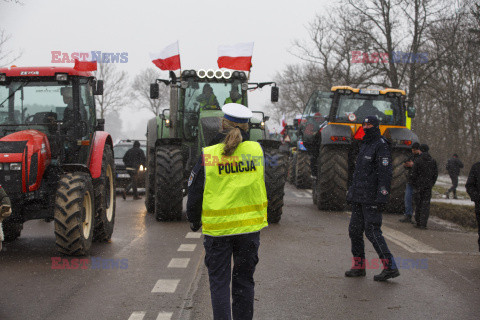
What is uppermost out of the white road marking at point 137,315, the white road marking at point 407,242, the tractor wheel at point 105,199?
the tractor wheel at point 105,199

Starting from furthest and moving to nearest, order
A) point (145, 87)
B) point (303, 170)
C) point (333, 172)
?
point (145, 87), point (303, 170), point (333, 172)

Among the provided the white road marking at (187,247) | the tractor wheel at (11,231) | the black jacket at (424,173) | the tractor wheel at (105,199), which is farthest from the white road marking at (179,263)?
the black jacket at (424,173)

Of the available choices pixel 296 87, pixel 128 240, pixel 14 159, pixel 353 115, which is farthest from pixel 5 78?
pixel 296 87

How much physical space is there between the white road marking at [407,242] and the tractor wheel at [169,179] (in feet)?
13.5

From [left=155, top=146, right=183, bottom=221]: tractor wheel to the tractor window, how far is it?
533 centimetres

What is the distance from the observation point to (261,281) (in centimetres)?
733

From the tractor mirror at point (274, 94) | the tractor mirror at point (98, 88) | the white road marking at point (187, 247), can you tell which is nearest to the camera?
the white road marking at point (187, 247)

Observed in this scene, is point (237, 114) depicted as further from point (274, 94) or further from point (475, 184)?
point (274, 94)

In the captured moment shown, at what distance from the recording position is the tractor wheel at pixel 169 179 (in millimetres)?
12281

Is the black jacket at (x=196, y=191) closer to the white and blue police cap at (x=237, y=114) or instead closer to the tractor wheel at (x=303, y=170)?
the white and blue police cap at (x=237, y=114)

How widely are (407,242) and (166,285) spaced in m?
5.24

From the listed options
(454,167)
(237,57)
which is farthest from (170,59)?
(454,167)

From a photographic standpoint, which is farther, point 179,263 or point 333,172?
point 333,172

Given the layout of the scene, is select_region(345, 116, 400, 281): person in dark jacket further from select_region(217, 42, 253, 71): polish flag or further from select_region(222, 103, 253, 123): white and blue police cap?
select_region(217, 42, 253, 71): polish flag
